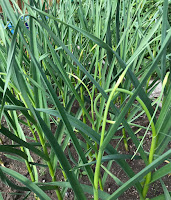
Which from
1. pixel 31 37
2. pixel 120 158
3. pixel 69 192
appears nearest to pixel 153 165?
pixel 120 158

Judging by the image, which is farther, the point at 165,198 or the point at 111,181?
the point at 111,181

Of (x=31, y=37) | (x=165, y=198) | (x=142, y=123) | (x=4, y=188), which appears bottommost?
(x=4, y=188)

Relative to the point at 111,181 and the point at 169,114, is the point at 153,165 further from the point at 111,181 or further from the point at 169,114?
the point at 111,181

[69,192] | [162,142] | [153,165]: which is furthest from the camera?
[69,192]

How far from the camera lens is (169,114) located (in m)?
0.36

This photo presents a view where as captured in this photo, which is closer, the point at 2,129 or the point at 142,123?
the point at 2,129

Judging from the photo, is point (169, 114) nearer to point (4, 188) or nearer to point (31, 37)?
point (31, 37)

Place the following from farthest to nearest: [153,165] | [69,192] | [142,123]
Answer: [142,123], [69,192], [153,165]

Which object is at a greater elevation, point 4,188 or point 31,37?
point 31,37

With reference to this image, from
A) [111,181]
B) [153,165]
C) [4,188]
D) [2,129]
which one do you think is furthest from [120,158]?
[4,188]

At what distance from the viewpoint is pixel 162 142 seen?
38 cm

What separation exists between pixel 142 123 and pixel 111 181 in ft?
1.01

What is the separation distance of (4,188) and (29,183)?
391 mm

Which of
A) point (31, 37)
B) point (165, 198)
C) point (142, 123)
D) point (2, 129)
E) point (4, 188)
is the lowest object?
point (4, 188)
